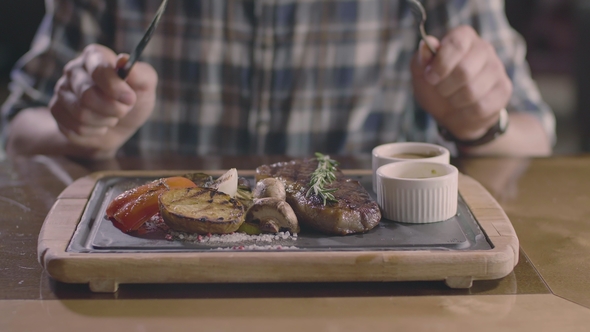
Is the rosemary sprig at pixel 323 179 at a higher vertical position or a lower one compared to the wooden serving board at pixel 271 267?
higher

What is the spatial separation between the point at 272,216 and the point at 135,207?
0.34m

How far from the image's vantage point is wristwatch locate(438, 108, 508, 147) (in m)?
2.50

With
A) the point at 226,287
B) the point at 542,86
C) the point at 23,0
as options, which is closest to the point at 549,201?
the point at 226,287

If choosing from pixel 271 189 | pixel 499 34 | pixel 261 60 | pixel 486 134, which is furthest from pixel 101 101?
pixel 499 34

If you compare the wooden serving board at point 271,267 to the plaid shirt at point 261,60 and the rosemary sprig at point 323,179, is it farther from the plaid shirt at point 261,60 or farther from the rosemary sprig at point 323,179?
the plaid shirt at point 261,60

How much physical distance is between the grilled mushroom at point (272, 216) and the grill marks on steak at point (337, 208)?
0.04 m

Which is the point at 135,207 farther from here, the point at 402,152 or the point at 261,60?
the point at 261,60

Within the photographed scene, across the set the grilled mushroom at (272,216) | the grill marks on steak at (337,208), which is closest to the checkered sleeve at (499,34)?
the grill marks on steak at (337,208)

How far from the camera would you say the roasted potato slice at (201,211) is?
4.75 ft

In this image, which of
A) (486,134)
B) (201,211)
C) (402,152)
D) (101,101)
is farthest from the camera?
(486,134)

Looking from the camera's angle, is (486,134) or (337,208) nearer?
(337,208)

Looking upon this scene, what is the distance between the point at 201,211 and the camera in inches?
58.6

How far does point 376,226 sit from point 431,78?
33.3 inches

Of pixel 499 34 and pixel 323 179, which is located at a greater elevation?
pixel 499 34
